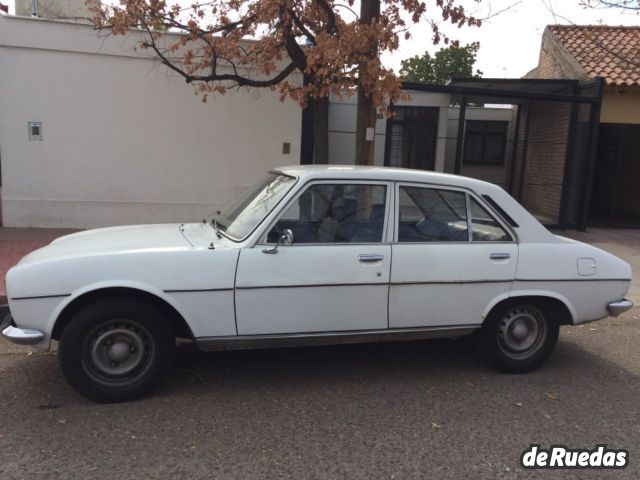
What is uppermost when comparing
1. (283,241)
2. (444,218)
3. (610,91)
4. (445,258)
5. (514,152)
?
(610,91)

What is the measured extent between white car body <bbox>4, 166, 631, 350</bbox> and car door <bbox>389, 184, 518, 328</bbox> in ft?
0.03

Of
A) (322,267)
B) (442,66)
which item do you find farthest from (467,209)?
(442,66)

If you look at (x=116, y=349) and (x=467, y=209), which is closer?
(x=116, y=349)

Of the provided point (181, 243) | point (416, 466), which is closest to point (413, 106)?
point (181, 243)

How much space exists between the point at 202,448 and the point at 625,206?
16098mm

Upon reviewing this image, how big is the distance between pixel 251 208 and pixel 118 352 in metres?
1.40

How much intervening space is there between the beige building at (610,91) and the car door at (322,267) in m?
9.62

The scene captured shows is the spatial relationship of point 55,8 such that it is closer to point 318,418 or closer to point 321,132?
point 321,132

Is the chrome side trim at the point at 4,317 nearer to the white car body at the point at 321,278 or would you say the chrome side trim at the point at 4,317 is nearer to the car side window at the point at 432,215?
the white car body at the point at 321,278

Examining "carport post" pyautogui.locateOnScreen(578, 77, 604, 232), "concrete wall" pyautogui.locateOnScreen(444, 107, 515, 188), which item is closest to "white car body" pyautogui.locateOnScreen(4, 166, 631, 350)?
"carport post" pyautogui.locateOnScreen(578, 77, 604, 232)

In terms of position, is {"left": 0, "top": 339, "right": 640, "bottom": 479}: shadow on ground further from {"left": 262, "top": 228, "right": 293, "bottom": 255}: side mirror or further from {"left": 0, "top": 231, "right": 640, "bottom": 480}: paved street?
{"left": 262, "top": 228, "right": 293, "bottom": 255}: side mirror

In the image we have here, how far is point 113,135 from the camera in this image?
9.98 m

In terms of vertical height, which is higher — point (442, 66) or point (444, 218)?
point (442, 66)

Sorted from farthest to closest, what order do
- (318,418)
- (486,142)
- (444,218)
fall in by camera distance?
(486,142)
(444,218)
(318,418)
